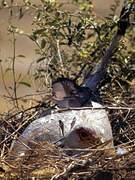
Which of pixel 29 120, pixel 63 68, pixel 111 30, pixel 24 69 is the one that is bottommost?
pixel 24 69

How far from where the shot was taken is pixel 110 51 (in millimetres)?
2801

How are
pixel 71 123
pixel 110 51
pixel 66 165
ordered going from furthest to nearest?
pixel 110 51 < pixel 71 123 < pixel 66 165

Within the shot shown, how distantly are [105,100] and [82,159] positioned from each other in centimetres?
77

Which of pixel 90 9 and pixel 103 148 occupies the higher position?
pixel 90 9

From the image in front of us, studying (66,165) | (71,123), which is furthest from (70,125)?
(66,165)

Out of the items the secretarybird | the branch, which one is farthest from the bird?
the branch

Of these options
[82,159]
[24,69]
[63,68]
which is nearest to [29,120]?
[63,68]

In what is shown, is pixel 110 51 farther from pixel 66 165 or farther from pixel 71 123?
pixel 66 165

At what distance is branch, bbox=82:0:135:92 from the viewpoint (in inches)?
107

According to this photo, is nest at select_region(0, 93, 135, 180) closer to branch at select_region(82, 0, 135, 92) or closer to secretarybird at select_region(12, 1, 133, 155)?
secretarybird at select_region(12, 1, 133, 155)

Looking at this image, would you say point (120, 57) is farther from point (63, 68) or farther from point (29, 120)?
point (29, 120)

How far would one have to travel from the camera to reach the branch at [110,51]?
2.71 m

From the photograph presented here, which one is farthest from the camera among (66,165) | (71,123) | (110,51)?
(110,51)

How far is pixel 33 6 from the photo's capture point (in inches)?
117
